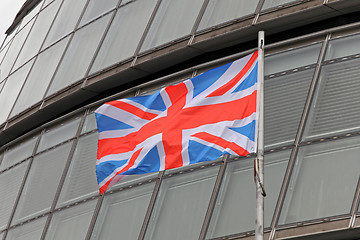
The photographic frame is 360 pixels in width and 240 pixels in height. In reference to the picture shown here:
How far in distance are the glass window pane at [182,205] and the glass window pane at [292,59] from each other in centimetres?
226

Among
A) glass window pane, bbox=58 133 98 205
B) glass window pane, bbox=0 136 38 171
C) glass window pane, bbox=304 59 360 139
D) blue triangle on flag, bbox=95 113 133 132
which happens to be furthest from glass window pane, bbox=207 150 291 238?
glass window pane, bbox=0 136 38 171

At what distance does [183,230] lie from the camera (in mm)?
15664

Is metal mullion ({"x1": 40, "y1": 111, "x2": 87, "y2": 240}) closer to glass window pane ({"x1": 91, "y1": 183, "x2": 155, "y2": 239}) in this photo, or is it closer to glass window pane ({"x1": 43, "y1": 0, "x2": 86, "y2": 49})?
glass window pane ({"x1": 91, "y1": 183, "x2": 155, "y2": 239})

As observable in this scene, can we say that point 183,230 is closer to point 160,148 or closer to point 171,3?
point 160,148

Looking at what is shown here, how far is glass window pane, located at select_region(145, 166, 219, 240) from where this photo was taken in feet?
51.2

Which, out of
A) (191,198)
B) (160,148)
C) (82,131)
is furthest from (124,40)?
(160,148)

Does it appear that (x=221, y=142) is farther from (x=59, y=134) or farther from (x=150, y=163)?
(x=59, y=134)

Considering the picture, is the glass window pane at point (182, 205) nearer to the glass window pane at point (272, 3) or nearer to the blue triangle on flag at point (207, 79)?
the blue triangle on flag at point (207, 79)

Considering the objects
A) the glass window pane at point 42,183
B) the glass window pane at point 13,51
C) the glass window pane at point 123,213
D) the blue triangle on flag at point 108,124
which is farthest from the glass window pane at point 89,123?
the glass window pane at point 13,51

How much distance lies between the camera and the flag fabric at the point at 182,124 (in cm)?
1261

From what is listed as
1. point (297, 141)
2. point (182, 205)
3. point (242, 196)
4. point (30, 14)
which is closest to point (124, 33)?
point (182, 205)

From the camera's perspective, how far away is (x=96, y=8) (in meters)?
22.0

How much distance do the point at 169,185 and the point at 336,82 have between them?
12.6 feet

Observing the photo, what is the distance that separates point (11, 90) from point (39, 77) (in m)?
1.88
